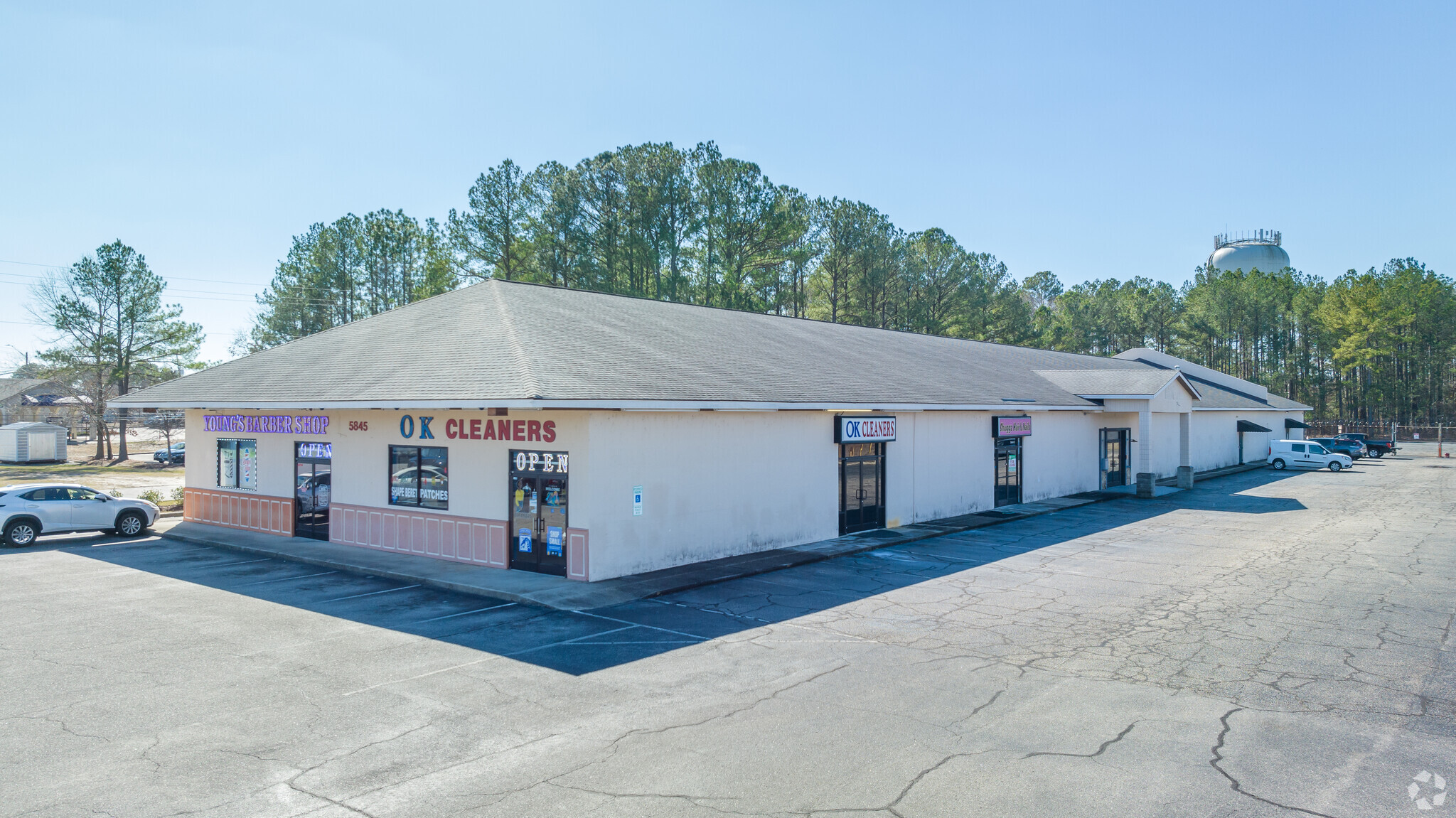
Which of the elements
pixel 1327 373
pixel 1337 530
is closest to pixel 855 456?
pixel 1337 530

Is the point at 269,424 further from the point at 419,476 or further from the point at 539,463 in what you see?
the point at 539,463

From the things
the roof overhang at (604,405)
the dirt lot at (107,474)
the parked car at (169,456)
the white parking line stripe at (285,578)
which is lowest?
the white parking line stripe at (285,578)

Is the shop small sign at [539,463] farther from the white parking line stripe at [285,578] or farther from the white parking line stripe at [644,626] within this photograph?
the white parking line stripe at [285,578]

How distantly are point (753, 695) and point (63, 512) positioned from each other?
20868 millimetres

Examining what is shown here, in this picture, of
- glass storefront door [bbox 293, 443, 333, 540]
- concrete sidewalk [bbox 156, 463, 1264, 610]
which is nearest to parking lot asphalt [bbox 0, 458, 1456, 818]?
concrete sidewalk [bbox 156, 463, 1264, 610]

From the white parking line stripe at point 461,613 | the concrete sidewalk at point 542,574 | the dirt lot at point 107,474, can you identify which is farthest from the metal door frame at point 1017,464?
the dirt lot at point 107,474

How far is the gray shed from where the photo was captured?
51250 millimetres

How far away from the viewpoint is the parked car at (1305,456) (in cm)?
4331

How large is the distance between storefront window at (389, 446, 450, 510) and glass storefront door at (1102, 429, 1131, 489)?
25708 millimetres

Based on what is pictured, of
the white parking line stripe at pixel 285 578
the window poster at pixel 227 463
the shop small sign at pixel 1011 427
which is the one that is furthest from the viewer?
the shop small sign at pixel 1011 427

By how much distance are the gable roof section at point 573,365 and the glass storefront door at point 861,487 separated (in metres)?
1.31

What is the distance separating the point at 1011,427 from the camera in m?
26.8

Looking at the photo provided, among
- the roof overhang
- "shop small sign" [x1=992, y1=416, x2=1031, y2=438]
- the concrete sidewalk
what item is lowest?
the concrete sidewalk

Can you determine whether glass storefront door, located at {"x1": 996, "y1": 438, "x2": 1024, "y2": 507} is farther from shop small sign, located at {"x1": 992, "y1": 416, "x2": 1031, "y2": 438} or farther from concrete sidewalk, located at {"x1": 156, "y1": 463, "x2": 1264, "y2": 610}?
concrete sidewalk, located at {"x1": 156, "y1": 463, "x2": 1264, "y2": 610}
